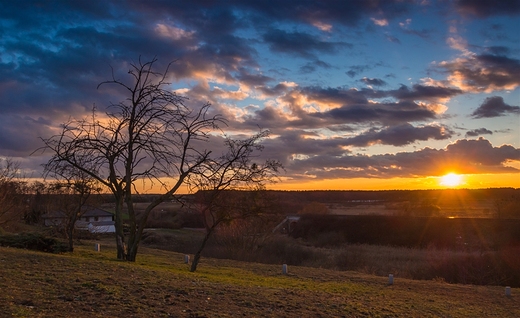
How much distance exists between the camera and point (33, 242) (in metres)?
19.9

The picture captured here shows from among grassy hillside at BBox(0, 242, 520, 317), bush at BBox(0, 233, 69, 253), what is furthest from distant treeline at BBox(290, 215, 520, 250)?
bush at BBox(0, 233, 69, 253)

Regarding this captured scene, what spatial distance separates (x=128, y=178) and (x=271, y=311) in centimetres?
1235

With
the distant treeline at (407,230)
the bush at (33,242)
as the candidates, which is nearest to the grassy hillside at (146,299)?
the bush at (33,242)

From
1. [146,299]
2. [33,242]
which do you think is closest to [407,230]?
Result: [33,242]

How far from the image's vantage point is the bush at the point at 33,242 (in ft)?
65.0

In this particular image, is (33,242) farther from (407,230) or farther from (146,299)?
(407,230)

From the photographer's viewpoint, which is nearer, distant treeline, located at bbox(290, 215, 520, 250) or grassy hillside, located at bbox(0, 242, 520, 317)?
grassy hillside, located at bbox(0, 242, 520, 317)

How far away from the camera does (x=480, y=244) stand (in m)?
51.2

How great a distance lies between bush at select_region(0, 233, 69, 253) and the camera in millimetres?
19797

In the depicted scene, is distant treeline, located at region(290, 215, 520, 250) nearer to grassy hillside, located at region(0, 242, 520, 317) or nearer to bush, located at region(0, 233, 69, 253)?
grassy hillside, located at region(0, 242, 520, 317)

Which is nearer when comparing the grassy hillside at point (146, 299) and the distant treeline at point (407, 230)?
the grassy hillside at point (146, 299)

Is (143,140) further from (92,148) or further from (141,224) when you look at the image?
(141,224)

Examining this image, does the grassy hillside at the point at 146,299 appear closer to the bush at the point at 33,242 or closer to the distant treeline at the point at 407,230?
the bush at the point at 33,242

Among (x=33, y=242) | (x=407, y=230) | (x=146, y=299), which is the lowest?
(x=407, y=230)
